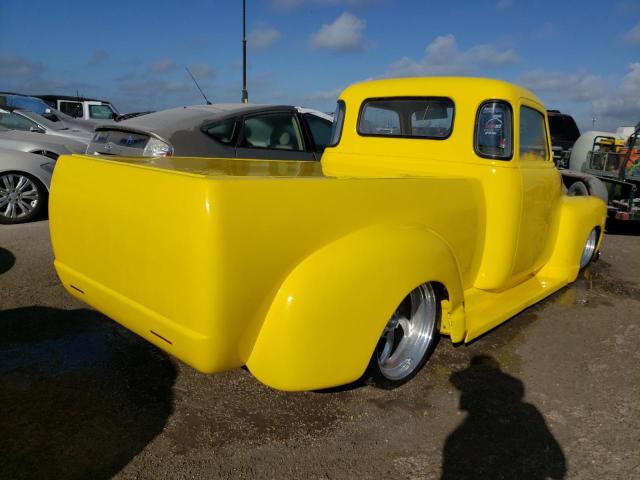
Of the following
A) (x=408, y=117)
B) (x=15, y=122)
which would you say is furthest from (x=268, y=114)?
(x=15, y=122)

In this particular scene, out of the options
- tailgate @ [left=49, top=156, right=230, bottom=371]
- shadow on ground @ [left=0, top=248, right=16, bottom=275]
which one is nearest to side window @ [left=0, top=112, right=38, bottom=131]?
shadow on ground @ [left=0, top=248, right=16, bottom=275]

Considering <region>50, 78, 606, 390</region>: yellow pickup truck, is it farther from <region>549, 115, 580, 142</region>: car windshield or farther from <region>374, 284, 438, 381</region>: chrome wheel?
<region>549, 115, 580, 142</region>: car windshield

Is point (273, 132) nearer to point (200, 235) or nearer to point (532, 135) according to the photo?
point (532, 135)

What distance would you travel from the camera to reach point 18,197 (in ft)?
21.2

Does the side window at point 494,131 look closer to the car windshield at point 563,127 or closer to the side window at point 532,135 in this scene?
the side window at point 532,135

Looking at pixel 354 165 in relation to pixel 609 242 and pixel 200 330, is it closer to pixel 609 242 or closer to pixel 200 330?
pixel 200 330

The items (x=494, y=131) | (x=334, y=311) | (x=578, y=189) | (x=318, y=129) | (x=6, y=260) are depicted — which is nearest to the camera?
(x=334, y=311)

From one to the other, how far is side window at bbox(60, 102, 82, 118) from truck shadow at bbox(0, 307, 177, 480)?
15209 millimetres

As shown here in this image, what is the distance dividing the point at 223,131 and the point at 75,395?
3.85m

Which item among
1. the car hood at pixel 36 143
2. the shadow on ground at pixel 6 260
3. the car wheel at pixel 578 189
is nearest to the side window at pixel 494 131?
the shadow on ground at pixel 6 260

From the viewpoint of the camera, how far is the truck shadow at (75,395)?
6.97ft

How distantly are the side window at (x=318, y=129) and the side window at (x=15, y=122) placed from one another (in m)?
6.31

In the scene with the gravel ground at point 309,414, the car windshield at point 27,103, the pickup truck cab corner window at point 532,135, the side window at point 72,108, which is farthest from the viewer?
the side window at point 72,108

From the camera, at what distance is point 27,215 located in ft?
21.3
